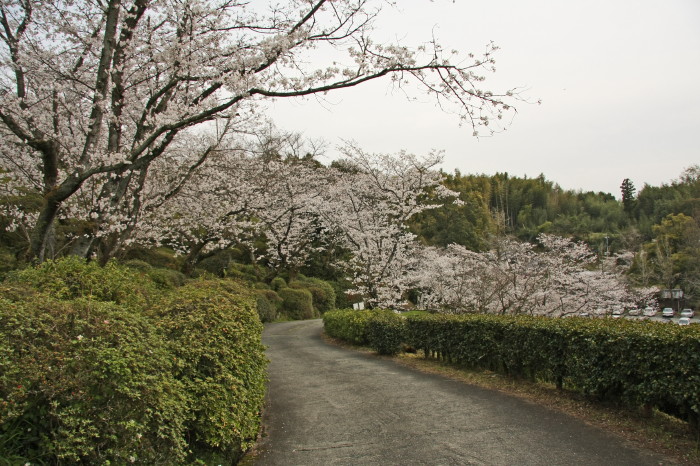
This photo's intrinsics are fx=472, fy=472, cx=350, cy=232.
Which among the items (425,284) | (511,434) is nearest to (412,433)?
(511,434)

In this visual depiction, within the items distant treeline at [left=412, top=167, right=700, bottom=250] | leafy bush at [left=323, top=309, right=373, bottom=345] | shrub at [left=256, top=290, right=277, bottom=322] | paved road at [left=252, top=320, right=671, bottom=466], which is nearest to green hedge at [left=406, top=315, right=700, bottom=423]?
paved road at [left=252, top=320, right=671, bottom=466]

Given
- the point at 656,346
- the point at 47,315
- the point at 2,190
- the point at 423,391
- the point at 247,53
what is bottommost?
the point at 423,391

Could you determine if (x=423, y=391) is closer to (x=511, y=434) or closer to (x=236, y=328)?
(x=511, y=434)

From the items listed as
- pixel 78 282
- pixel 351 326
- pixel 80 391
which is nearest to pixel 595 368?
pixel 80 391

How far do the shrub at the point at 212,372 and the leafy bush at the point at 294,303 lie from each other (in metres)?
19.7

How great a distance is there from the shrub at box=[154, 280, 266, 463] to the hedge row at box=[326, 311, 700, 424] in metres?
4.45

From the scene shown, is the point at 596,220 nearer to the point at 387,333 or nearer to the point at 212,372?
the point at 387,333

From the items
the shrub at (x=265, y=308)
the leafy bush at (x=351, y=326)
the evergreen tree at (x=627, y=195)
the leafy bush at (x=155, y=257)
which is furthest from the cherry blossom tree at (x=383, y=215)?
the evergreen tree at (x=627, y=195)

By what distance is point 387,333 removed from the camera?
12.6 metres

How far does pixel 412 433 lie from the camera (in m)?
5.57

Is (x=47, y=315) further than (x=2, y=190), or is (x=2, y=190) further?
(x=2, y=190)

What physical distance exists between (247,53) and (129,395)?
16.7ft

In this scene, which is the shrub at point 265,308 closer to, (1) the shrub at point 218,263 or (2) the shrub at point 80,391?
(1) the shrub at point 218,263

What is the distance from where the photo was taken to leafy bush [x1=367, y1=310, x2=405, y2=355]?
12414 millimetres
